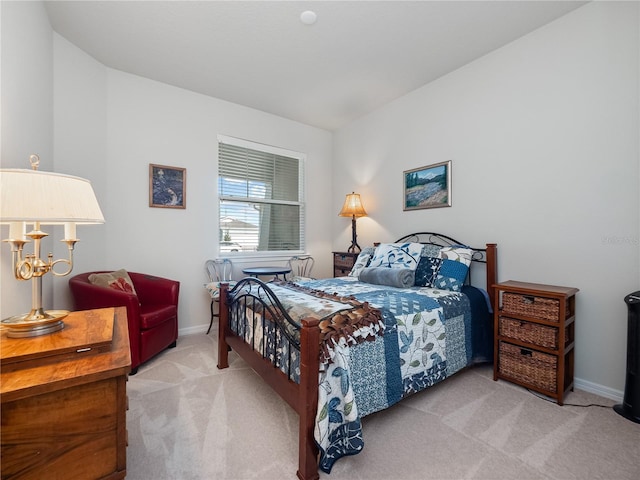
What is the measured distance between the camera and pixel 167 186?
10.9 ft

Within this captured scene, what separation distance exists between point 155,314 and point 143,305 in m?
0.42

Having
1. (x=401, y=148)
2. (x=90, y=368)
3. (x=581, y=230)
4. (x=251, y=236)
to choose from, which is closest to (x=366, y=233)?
(x=401, y=148)

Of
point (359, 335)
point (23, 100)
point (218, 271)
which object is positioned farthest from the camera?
point (218, 271)

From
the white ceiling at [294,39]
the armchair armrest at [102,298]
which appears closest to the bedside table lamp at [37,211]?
the armchair armrest at [102,298]

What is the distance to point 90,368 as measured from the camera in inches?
33.4

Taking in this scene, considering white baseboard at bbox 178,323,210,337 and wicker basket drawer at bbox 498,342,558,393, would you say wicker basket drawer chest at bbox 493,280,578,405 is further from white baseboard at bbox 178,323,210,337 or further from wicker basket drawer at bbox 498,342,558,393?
white baseboard at bbox 178,323,210,337

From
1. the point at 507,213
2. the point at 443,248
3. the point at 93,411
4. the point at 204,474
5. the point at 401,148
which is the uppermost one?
the point at 401,148

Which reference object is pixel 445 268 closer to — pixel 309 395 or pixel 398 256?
pixel 398 256

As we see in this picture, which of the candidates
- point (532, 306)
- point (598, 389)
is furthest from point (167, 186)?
point (598, 389)

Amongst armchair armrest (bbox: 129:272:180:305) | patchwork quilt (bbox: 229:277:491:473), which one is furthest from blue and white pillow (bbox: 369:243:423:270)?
armchair armrest (bbox: 129:272:180:305)

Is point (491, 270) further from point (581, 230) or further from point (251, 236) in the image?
point (251, 236)

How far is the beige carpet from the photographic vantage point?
4.69 ft

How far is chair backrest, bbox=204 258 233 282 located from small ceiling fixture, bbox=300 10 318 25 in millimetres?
2701

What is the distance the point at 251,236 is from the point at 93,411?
3244 mm
